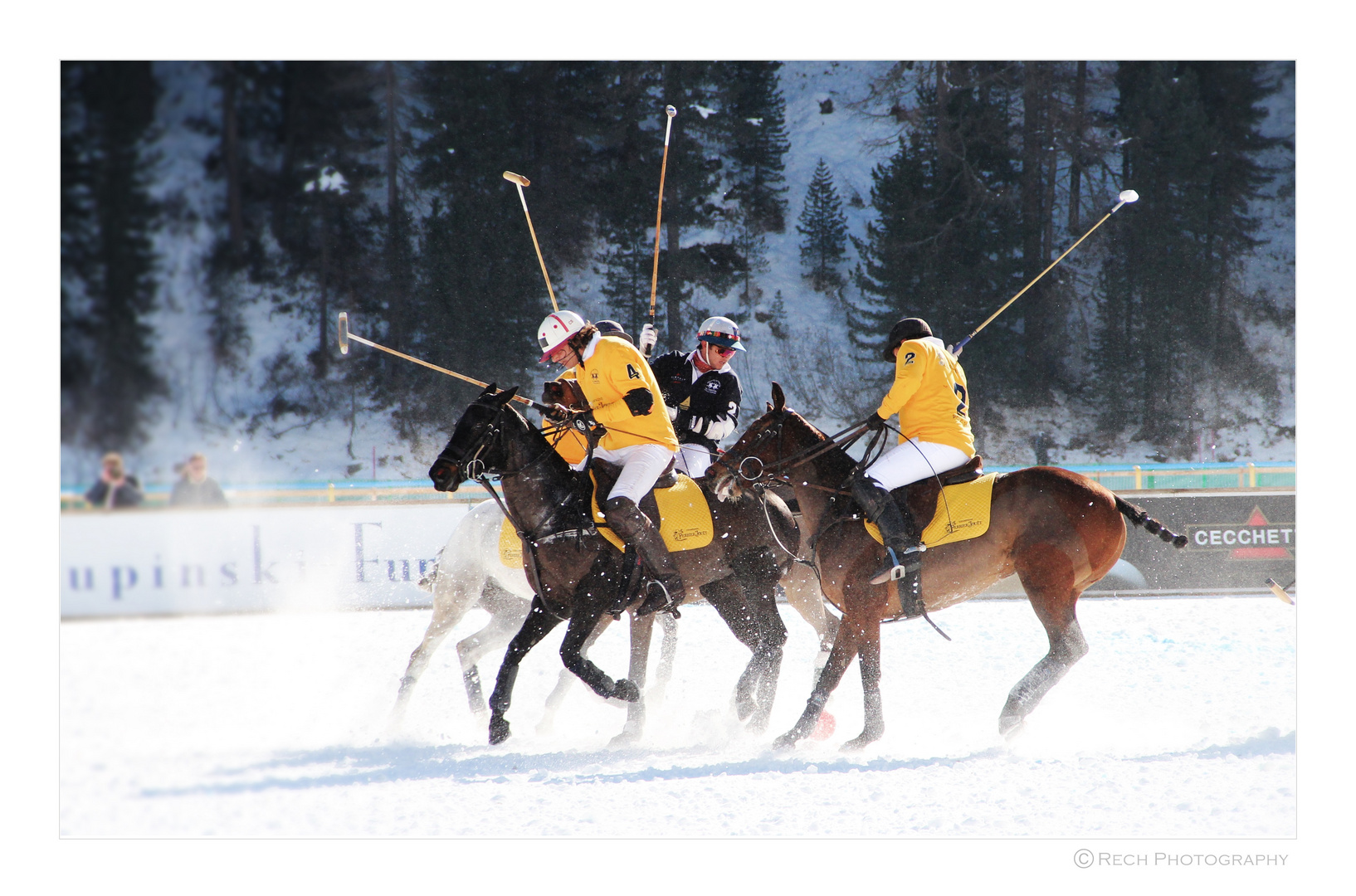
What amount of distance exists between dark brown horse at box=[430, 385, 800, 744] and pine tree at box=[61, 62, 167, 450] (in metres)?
7.28

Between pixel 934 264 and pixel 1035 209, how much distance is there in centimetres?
235

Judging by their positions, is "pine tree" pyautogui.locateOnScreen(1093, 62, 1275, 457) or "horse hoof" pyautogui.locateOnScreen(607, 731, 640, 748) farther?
"pine tree" pyautogui.locateOnScreen(1093, 62, 1275, 457)

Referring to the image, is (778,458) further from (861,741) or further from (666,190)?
(666,190)

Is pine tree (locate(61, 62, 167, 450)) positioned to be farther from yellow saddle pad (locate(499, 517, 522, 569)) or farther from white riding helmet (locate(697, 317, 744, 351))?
white riding helmet (locate(697, 317, 744, 351))

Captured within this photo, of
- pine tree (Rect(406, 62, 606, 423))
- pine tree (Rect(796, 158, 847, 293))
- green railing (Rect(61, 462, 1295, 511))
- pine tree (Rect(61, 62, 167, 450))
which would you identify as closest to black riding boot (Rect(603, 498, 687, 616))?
green railing (Rect(61, 462, 1295, 511))

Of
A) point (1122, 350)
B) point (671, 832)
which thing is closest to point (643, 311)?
point (1122, 350)

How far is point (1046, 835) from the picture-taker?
10.9 ft

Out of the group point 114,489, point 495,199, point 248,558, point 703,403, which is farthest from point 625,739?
point 495,199

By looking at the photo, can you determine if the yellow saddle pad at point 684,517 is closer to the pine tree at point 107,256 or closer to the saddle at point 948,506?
the saddle at point 948,506

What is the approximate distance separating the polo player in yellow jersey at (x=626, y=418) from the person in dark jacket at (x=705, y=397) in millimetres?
676

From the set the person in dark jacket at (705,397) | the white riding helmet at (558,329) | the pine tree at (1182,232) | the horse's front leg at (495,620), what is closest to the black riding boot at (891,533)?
the person in dark jacket at (705,397)

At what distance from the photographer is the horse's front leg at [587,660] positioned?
13.3ft

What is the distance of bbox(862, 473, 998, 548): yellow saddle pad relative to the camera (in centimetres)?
435

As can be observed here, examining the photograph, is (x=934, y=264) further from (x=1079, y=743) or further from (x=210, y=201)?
(x=1079, y=743)
